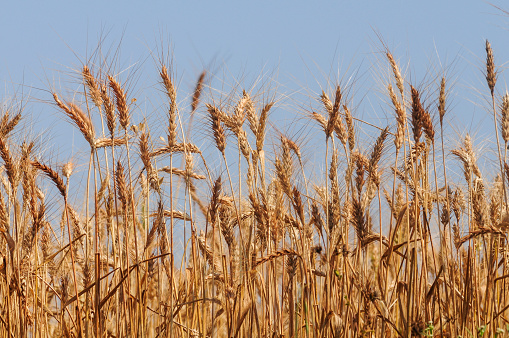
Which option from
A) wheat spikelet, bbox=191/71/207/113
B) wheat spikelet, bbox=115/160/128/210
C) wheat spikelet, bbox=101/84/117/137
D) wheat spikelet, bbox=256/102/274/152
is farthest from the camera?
wheat spikelet, bbox=191/71/207/113

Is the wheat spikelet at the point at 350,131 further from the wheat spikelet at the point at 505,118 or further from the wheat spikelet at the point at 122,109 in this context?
the wheat spikelet at the point at 122,109

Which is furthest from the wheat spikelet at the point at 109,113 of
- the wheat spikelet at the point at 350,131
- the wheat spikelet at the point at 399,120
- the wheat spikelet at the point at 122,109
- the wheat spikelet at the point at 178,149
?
the wheat spikelet at the point at 399,120

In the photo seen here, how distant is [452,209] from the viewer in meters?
3.76

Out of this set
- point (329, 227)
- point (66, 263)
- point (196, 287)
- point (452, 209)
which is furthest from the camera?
point (66, 263)

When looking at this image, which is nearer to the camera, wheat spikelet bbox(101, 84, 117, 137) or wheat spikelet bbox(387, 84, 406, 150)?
wheat spikelet bbox(101, 84, 117, 137)

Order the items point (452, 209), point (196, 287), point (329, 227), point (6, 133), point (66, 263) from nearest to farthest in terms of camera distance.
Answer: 1. point (329, 227)
2. point (196, 287)
3. point (6, 133)
4. point (452, 209)
5. point (66, 263)

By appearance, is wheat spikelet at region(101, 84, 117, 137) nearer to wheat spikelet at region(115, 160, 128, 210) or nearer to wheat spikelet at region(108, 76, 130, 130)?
wheat spikelet at region(108, 76, 130, 130)

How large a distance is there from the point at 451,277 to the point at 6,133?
2.69 metres

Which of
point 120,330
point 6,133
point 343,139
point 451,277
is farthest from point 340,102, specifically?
point 6,133

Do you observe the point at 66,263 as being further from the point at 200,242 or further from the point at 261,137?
the point at 261,137

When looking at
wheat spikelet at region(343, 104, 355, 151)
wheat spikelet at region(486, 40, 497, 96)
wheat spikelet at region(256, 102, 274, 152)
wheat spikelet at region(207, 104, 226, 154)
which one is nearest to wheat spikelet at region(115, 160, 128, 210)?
wheat spikelet at region(207, 104, 226, 154)

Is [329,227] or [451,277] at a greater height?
[329,227]

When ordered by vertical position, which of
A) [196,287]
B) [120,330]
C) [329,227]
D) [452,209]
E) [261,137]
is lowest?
[120,330]

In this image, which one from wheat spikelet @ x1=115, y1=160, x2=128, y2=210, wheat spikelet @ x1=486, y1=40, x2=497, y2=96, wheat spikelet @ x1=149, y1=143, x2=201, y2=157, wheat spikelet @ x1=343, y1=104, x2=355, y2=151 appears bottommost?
wheat spikelet @ x1=115, y1=160, x2=128, y2=210
